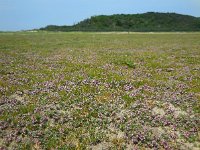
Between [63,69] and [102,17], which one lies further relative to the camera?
[102,17]

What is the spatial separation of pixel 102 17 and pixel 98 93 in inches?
6514

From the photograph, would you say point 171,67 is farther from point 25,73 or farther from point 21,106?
point 21,106

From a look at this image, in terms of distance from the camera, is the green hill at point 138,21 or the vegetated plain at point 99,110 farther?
the green hill at point 138,21

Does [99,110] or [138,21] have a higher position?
[99,110]

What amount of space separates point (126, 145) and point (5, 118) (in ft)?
17.8

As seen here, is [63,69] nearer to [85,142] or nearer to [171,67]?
[171,67]

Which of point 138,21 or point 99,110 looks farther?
point 138,21

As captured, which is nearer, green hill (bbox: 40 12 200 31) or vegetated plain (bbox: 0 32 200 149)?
vegetated plain (bbox: 0 32 200 149)

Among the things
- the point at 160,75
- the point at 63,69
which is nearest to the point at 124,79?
the point at 160,75

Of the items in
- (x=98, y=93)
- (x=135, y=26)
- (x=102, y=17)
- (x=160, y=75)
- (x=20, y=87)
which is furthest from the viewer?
(x=102, y=17)

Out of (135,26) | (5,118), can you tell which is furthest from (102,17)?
(5,118)

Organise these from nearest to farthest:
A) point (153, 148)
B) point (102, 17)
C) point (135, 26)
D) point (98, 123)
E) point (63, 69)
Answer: point (153, 148) → point (98, 123) → point (63, 69) → point (135, 26) → point (102, 17)

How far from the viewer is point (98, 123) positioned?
13.0 metres

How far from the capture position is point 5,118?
13.5 m
